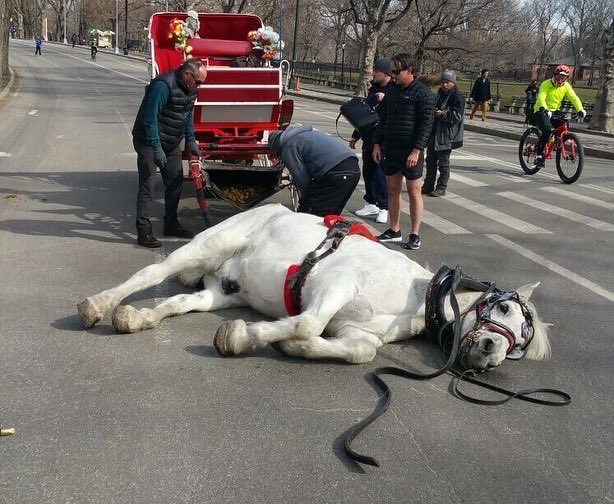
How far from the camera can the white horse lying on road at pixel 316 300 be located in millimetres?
4008

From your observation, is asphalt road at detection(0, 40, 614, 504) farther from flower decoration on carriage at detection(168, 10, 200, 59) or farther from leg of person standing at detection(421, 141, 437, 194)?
flower decoration on carriage at detection(168, 10, 200, 59)

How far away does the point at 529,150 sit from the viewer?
1427 cm

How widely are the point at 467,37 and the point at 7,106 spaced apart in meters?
38.6

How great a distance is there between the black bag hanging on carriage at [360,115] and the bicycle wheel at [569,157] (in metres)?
5.77

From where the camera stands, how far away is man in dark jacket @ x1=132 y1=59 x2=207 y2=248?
23.3 feet

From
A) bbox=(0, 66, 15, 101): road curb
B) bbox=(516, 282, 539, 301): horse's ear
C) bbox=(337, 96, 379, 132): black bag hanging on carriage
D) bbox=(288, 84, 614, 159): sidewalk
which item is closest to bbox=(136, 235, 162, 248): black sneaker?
bbox=(337, 96, 379, 132): black bag hanging on carriage

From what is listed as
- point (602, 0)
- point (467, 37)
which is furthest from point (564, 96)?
point (602, 0)

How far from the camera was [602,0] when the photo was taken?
94500mm

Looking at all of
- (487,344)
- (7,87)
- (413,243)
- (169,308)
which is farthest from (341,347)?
(7,87)

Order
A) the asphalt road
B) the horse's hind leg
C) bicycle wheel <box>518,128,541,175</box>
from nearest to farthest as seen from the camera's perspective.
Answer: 1. the asphalt road
2. the horse's hind leg
3. bicycle wheel <box>518,128,541,175</box>

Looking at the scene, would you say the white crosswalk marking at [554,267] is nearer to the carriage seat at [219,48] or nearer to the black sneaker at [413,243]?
the black sneaker at [413,243]

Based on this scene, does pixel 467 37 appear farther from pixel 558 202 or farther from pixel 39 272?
pixel 39 272

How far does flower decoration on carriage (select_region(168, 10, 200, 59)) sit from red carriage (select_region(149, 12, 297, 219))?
34 millimetres

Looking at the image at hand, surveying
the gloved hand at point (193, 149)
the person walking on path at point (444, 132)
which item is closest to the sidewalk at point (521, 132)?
the person walking on path at point (444, 132)
